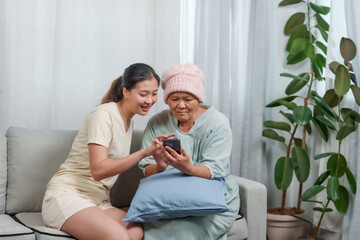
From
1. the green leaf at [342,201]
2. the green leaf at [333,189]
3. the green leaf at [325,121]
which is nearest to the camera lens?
the green leaf at [333,189]

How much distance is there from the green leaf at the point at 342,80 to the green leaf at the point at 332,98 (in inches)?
6.5

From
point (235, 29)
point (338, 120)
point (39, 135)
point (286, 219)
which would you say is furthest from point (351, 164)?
point (39, 135)

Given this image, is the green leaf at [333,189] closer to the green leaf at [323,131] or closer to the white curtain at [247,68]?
the green leaf at [323,131]

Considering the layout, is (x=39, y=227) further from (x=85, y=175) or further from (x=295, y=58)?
(x=295, y=58)

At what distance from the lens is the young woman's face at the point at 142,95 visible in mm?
2109

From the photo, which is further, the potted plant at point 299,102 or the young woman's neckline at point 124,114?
the potted plant at point 299,102

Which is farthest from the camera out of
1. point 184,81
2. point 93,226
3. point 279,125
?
point 279,125

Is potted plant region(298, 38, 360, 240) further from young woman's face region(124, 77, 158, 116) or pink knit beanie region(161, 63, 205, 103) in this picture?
young woman's face region(124, 77, 158, 116)

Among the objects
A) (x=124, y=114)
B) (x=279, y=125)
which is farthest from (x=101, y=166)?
(x=279, y=125)

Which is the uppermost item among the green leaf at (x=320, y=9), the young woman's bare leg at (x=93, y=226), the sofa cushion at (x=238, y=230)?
the green leaf at (x=320, y=9)

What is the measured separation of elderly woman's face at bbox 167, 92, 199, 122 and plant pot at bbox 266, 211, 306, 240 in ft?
3.63

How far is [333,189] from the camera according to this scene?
2496mm

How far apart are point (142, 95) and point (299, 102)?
1.40 meters

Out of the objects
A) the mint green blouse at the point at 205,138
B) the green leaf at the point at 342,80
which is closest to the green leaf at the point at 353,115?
the green leaf at the point at 342,80
